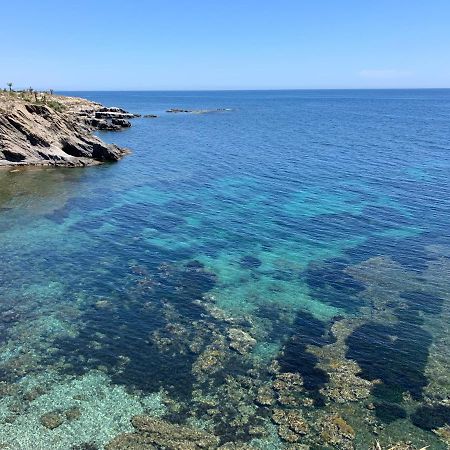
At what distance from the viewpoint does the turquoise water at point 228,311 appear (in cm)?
2317

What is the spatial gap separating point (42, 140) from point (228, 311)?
59308mm

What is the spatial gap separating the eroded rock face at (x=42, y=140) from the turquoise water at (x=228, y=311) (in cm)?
830

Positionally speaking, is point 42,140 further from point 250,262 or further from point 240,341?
point 240,341

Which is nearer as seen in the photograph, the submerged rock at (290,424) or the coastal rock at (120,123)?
the submerged rock at (290,424)

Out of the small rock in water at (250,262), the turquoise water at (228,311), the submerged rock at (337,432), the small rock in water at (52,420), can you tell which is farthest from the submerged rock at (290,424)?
the small rock in water at (250,262)

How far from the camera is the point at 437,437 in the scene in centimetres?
2191

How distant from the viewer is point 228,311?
33344mm

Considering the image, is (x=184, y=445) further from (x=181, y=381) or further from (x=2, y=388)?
(x=2, y=388)

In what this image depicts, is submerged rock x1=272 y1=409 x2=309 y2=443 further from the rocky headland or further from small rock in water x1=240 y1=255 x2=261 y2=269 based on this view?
the rocky headland

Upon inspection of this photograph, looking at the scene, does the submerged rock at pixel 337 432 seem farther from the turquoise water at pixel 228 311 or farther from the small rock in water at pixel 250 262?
the small rock in water at pixel 250 262

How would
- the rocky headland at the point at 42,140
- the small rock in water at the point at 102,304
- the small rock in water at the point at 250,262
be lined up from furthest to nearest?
the rocky headland at the point at 42,140 → the small rock in water at the point at 250,262 → the small rock in water at the point at 102,304

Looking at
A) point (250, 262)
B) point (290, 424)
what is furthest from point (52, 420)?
point (250, 262)

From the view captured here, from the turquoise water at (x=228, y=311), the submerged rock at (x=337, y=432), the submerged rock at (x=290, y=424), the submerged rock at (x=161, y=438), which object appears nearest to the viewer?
the submerged rock at (x=161, y=438)

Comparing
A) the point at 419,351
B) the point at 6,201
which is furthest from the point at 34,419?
the point at 6,201
